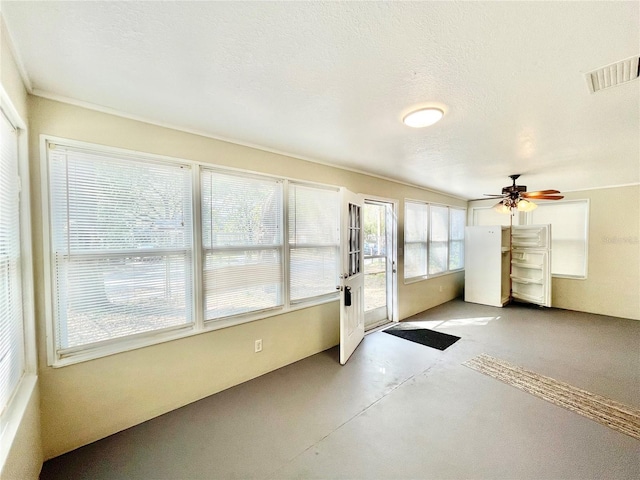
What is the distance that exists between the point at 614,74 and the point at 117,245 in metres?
3.19

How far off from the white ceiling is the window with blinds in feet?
7.99

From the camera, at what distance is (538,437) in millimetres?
1881

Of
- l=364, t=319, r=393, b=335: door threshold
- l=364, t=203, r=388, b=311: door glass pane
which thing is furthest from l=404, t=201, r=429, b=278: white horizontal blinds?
l=364, t=319, r=393, b=335: door threshold

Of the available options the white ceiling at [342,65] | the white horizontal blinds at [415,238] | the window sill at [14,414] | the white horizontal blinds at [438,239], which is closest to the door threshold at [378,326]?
the white horizontal blinds at [415,238]

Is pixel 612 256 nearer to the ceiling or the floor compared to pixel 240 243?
nearer to the floor

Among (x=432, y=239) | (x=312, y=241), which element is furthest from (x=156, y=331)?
(x=432, y=239)

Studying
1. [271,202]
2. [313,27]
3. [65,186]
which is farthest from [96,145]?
[313,27]

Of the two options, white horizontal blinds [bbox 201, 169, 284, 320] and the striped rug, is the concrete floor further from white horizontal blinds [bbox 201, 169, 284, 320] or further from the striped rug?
white horizontal blinds [bbox 201, 169, 284, 320]

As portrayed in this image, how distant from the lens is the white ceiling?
103 centimetres

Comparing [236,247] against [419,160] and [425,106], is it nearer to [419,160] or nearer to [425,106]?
[425,106]

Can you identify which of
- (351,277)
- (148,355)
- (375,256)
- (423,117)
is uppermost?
(423,117)

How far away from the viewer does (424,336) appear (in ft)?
12.3

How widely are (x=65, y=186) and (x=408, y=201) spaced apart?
4.32 m

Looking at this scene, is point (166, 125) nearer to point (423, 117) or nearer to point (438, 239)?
point (423, 117)
